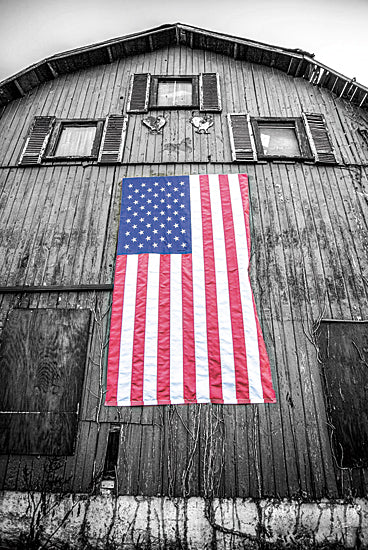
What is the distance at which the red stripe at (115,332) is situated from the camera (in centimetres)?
523

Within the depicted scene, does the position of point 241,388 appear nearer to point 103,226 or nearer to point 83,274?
point 83,274

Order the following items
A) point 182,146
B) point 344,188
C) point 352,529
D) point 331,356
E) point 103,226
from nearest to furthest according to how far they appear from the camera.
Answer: point 352,529 → point 331,356 → point 103,226 → point 344,188 → point 182,146

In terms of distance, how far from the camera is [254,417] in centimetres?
514

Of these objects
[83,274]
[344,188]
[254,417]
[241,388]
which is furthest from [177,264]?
[344,188]

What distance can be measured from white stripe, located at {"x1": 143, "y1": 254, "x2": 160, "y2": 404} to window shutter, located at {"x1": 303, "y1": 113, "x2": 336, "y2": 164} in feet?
15.4

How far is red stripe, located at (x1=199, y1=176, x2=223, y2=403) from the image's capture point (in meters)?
5.26

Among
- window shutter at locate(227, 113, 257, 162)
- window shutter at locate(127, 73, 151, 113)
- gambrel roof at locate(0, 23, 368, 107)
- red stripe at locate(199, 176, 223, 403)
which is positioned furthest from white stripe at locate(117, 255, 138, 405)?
gambrel roof at locate(0, 23, 368, 107)

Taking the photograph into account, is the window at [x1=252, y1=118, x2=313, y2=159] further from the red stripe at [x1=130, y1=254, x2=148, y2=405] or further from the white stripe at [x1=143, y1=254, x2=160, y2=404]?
the red stripe at [x1=130, y1=254, x2=148, y2=405]

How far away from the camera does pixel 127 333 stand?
5.57 meters

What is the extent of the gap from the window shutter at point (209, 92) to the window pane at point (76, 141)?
2.95 metres

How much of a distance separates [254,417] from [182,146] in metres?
6.08

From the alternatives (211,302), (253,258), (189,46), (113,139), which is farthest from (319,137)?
(211,302)

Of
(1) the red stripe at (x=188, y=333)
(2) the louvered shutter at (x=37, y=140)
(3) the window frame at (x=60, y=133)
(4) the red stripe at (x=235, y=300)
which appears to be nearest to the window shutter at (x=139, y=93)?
(3) the window frame at (x=60, y=133)

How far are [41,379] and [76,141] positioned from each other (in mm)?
5787
